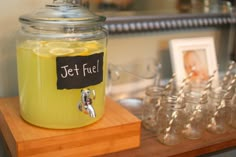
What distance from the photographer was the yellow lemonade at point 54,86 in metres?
0.55

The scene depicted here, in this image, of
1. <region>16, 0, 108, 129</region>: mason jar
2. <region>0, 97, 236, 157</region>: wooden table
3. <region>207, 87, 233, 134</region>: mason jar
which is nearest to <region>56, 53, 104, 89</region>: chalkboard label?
<region>16, 0, 108, 129</region>: mason jar

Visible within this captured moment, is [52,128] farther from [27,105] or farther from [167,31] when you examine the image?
[167,31]

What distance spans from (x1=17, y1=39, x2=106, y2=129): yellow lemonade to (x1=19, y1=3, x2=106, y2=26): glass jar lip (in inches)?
1.4

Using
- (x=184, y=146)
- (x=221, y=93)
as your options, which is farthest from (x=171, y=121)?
(x=221, y=93)

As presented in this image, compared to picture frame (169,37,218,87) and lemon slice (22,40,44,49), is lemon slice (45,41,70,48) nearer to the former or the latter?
lemon slice (22,40,44,49)

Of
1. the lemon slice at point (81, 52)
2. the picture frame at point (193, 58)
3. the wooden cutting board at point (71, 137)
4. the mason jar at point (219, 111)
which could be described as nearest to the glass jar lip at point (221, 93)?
the mason jar at point (219, 111)

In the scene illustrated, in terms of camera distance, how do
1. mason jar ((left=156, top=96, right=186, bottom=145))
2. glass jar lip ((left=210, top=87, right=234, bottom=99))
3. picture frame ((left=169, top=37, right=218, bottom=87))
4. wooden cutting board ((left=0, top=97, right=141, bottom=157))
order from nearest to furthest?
wooden cutting board ((left=0, top=97, right=141, bottom=157)) < mason jar ((left=156, top=96, right=186, bottom=145)) < glass jar lip ((left=210, top=87, right=234, bottom=99)) < picture frame ((left=169, top=37, right=218, bottom=87))

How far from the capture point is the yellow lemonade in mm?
549

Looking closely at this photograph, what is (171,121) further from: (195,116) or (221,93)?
(221,93)

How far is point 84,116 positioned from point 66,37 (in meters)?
0.14

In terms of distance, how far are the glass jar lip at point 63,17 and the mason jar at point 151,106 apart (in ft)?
0.79

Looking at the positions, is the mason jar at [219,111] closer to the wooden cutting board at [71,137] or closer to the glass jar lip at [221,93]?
the glass jar lip at [221,93]

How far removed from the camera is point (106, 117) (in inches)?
24.9

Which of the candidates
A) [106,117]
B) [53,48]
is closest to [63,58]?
[53,48]
